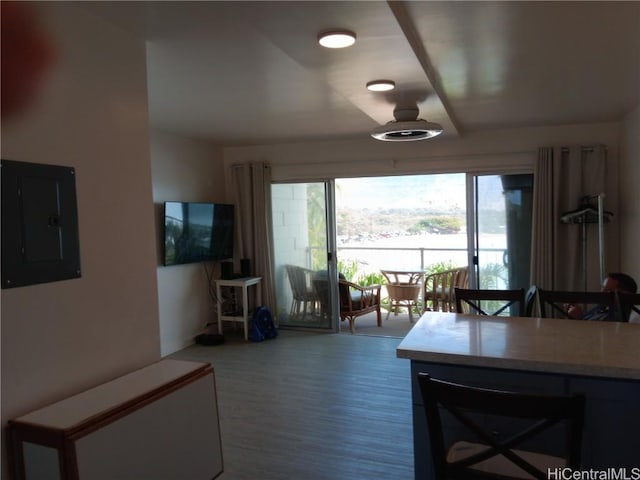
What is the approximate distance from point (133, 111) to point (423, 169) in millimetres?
3753

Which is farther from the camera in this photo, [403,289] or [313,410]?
[403,289]

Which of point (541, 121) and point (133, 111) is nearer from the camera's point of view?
point (133, 111)

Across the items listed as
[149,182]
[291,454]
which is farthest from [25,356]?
[291,454]

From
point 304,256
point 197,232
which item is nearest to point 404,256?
point 304,256

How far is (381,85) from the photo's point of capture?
274 centimetres

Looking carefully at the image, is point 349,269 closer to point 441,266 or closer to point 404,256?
point 404,256

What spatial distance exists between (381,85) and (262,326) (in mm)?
3533

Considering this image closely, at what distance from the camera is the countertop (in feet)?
5.53

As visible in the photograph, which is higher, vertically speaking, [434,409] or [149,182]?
[149,182]

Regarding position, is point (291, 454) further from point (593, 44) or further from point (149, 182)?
point (593, 44)

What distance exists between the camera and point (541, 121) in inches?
181

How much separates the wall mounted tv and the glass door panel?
298cm

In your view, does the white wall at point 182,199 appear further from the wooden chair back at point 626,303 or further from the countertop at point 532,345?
the wooden chair back at point 626,303

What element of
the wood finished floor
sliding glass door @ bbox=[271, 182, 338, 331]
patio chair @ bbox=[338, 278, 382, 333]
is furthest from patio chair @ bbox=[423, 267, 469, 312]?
sliding glass door @ bbox=[271, 182, 338, 331]
